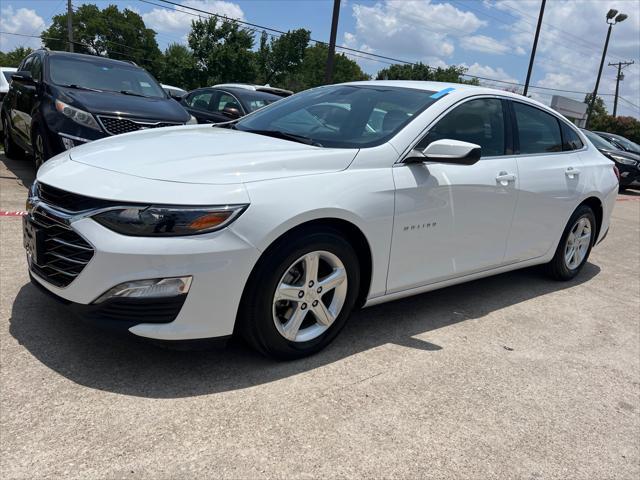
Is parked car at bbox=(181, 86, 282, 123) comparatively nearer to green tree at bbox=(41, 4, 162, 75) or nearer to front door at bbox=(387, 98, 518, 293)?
front door at bbox=(387, 98, 518, 293)

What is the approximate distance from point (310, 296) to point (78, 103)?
4.28 m

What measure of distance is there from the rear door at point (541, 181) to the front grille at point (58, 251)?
116 inches

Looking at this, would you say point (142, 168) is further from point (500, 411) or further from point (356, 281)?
point (500, 411)

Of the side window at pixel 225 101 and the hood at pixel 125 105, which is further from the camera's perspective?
the side window at pixel 225 101

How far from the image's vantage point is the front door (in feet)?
10.6

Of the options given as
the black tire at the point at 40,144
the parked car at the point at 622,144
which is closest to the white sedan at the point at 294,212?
the black tire at the point at 40,144

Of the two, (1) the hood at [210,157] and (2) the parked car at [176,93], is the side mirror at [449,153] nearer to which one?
(1) the hood at [210,157]

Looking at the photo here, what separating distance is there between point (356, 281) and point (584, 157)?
2.93m

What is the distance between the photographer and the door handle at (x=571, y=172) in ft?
14.9

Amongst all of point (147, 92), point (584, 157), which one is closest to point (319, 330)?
point (584, 157)

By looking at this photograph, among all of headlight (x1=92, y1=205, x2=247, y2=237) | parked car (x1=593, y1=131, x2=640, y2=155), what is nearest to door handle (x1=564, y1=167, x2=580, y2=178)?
headlight (x1=92, y1=205, x2=247, y2=237)

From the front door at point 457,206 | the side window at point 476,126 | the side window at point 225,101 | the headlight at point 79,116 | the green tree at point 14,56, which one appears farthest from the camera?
the green tree at point 14,56

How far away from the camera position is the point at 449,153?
315 centimetres

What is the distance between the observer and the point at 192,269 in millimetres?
2445
